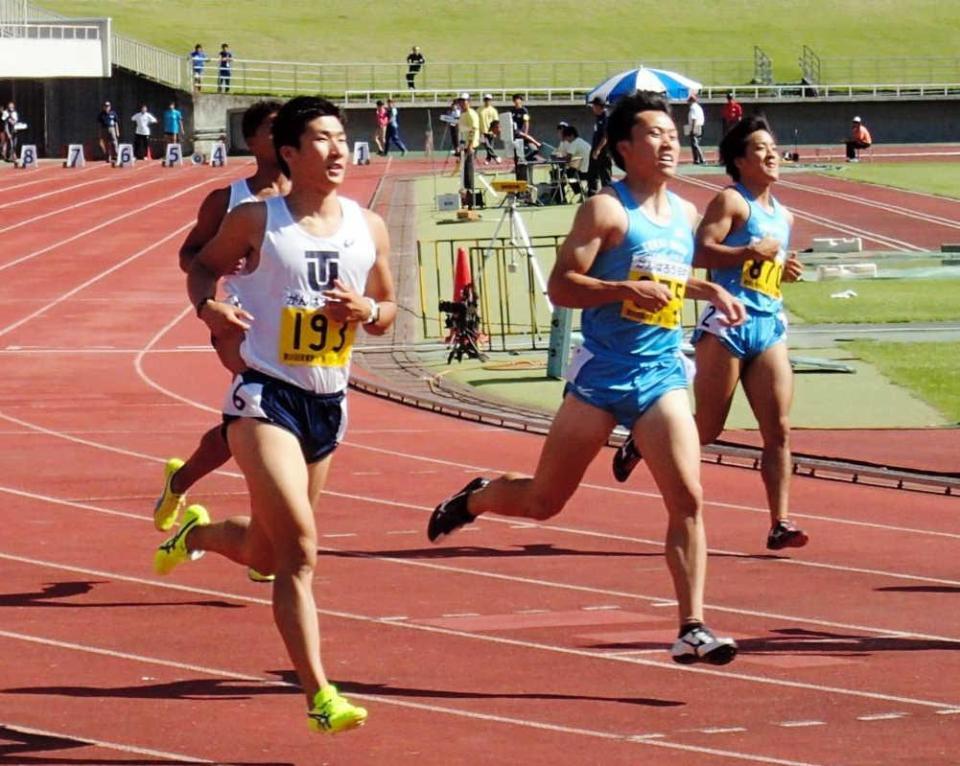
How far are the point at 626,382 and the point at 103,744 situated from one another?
233 cm

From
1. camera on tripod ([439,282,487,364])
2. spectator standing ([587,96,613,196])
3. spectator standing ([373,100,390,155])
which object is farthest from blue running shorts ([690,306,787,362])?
spectator standing ([373,100,390,155])

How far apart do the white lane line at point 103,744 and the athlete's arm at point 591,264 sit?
226 centimetres

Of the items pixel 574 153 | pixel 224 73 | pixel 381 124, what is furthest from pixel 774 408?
pixel 224 73

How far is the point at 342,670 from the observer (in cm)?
765

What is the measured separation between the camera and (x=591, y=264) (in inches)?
306

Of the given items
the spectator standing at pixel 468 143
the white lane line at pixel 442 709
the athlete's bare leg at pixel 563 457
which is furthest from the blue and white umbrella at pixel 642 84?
the white lane line at pixel 442 709

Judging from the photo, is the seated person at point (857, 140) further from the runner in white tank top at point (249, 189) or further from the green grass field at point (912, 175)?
the runner in white tank top at point (249, 189)

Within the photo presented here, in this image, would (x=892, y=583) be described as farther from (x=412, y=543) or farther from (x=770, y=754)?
(x=770, y=754)

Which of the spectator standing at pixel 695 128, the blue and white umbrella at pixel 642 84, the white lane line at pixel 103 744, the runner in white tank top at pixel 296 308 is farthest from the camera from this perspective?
the spectator standing at pixel 695 128

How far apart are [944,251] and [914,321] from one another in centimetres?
738

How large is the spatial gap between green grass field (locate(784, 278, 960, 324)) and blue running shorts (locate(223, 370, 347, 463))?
14.9 metres

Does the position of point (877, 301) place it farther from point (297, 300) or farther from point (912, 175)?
point (912, 175)

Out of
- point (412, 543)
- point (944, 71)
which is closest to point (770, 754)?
point (412, 543)

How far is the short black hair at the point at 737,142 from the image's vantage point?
9781 mm
